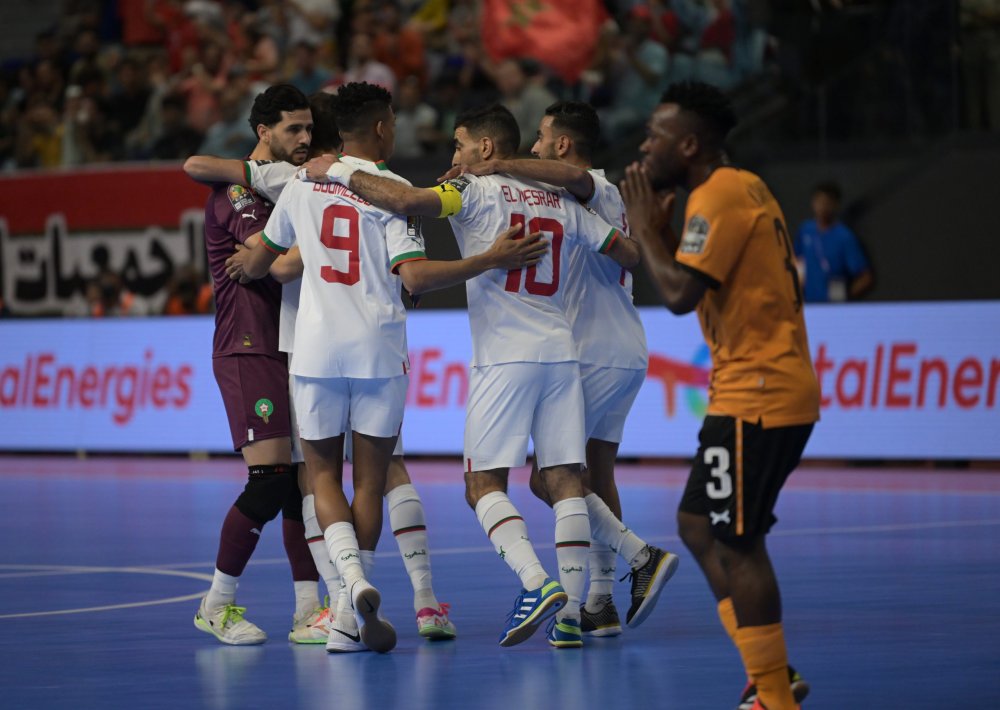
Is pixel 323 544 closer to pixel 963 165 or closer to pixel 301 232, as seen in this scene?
pixel 301 232

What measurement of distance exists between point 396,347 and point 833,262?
10.5 metres

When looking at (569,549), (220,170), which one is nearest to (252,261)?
(220,170)

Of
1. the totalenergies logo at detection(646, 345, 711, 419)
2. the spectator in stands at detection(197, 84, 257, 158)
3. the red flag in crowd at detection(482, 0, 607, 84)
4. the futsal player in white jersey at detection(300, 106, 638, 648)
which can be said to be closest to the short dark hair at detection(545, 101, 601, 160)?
the futsal player in white jersey at detection(300, 106, 638, 648)

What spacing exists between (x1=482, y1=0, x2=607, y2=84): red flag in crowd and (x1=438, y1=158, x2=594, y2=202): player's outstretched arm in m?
11.8

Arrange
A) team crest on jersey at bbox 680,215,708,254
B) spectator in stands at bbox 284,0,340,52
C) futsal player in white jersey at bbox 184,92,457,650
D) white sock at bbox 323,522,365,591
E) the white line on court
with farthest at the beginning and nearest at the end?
spectator in stands at bbox 284,0,340,52
the white line on court
futsal player in white jersey at bbox 184,92,457,650
white sock at bbox 323,522,365,591
team crest on jersey at bbox 680,215,708,254

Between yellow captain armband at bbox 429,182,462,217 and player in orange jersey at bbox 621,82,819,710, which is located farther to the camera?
yellow captain armband at bbox 429,182,462,217

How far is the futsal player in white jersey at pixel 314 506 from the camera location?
7.71 meters

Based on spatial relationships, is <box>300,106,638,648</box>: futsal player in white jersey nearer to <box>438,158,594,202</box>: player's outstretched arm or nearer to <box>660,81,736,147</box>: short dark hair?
<box>438,158,594,202</box>: player's outstretched arm

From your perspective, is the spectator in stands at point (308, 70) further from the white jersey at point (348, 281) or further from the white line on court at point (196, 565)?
the white jersey at point (348, 281)

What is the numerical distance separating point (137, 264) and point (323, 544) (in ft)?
53.4

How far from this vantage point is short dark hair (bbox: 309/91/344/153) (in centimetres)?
840

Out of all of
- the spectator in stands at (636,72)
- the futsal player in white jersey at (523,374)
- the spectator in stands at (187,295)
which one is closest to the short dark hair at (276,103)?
the futsal player in white jersey at (523,374)

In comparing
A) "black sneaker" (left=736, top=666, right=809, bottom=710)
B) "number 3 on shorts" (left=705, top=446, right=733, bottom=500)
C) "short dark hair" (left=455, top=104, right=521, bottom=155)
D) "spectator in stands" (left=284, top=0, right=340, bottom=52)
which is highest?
"spectator in stands" (left=284, top=0, right=340, bottom=52)

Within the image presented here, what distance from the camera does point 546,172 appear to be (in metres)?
7.62
